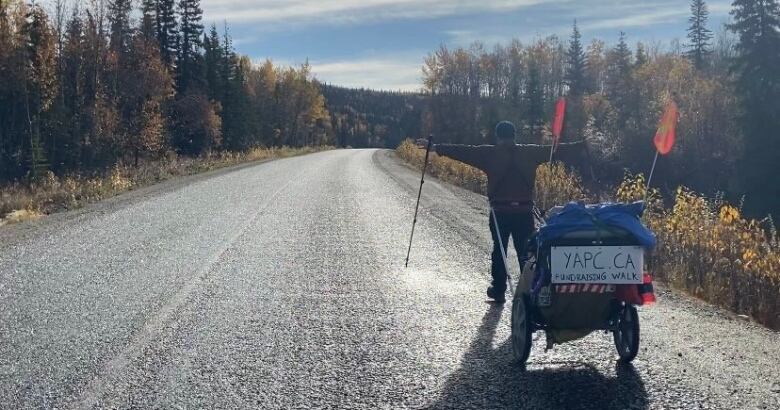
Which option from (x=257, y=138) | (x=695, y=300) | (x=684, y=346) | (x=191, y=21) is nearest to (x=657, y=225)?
(x=695, y=300)

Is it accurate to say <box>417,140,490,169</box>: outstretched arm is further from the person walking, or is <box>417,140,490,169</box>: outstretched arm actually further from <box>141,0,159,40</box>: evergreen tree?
<box>141,0,159,40</box>: evergreen tree

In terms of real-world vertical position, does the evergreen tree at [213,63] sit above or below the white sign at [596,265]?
above

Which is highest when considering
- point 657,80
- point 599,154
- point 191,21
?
point 191,21

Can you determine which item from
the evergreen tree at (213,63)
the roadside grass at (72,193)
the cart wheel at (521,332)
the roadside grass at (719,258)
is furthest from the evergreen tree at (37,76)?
the cart wheel at (521,332)

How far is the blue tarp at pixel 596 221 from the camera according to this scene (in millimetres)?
4812

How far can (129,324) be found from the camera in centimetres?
614

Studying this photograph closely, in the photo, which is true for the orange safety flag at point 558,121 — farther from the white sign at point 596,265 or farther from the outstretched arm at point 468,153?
the white sign at point 596,265

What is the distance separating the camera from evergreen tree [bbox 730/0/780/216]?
34.5m

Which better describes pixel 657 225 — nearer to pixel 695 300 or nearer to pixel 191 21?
pixel 695 300

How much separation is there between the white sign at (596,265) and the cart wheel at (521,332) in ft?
1.34

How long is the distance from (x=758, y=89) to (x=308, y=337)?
37049 millimetres

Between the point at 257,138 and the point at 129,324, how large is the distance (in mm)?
71737

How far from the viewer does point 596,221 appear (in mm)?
4871

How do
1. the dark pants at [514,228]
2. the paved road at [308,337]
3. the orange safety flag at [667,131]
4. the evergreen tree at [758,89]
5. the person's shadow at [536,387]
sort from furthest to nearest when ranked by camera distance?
the evergreen tree at [758,89], the dark pants at [514,228], the orange safety flag at [667,131], the paved road at [308,337], the person's shadow at [536,387]
